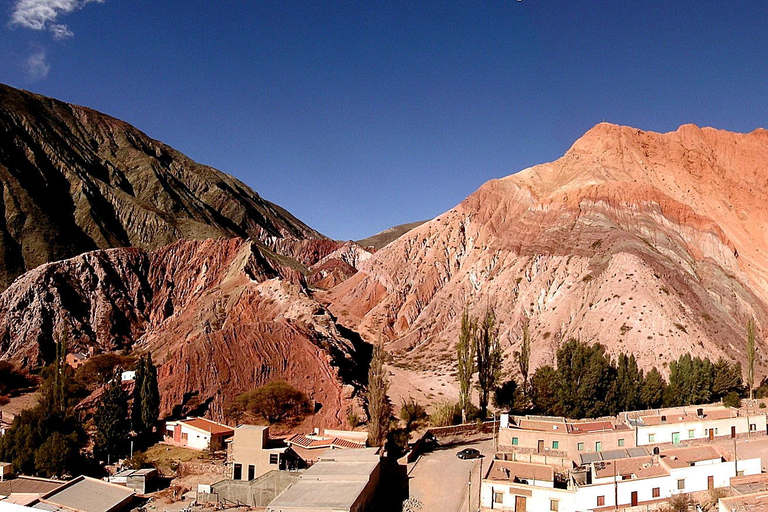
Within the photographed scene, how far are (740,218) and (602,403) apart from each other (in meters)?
52.9

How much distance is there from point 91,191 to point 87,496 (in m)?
102

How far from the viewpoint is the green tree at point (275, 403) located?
40031 mm

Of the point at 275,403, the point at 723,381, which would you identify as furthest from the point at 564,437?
the point at 275,403

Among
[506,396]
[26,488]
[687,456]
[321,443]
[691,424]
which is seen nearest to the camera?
[26,488]

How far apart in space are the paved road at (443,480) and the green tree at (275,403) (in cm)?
1136

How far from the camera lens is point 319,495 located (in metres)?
24.1

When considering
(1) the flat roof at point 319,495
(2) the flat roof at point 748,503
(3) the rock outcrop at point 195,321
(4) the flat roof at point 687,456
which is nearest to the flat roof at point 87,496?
(1) the flat roof at point 319,495

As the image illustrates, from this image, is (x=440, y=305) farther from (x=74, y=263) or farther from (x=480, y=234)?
(x=74, y=263)

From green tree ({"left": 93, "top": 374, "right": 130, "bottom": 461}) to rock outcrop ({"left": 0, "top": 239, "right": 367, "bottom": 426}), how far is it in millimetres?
5935

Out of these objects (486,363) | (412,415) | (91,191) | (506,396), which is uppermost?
(91,191)

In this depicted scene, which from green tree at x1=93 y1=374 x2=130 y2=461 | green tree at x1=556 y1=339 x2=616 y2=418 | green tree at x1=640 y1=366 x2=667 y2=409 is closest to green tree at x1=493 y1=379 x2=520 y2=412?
green tree at x1=556 y1=339 x2=616 y2=418

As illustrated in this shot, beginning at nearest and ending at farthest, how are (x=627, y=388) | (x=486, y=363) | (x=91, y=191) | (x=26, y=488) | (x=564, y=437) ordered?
(x=26, y=488) < (x=564, y=437) < (x=627, y=388) < (x=486, y=363) < (x=91, y=191)

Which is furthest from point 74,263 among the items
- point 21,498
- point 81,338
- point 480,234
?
point 21,498

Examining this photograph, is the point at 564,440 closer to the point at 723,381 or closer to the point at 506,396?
the point at 506,396
